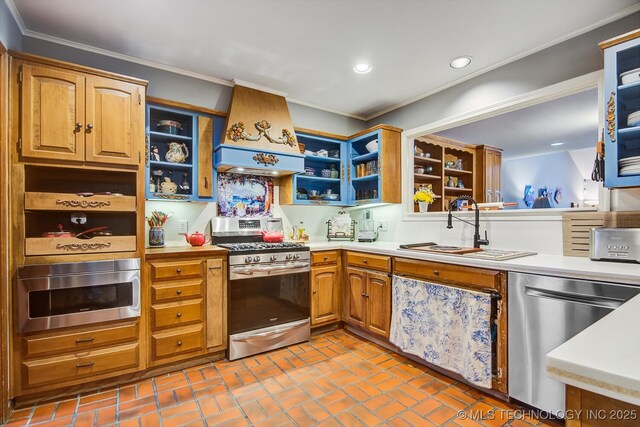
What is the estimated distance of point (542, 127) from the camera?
4.23m

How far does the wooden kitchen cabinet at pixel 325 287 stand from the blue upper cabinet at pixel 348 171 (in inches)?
29.4

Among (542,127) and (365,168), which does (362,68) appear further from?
(542,127)

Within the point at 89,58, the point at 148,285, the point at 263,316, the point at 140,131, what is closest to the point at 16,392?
the point at 148,285

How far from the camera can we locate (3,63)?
1878 millimetres

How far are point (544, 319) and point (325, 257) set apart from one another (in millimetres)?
1889

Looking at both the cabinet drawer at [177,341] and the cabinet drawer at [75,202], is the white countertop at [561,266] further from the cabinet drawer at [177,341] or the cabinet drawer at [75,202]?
the cabinet drawer at [75,202]

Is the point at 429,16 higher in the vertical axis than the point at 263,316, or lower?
higher

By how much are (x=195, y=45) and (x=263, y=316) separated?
2.35 meters

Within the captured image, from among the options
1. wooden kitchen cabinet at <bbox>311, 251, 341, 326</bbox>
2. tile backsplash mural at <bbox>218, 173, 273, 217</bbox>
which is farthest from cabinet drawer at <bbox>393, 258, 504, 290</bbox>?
tile backsplash mural at <bbox>218, 173, 273, 217</bbox>

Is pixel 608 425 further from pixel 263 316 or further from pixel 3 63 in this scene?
pixel 3 63

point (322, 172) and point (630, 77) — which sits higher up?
point (630, 77)

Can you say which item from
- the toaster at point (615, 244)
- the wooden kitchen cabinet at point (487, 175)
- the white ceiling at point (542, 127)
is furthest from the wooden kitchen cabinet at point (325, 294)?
the wooden kitchen cabinet at point (487, 175)

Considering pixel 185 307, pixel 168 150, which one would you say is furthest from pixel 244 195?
pixel 185 307

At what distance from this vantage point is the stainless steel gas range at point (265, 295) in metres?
2.68
